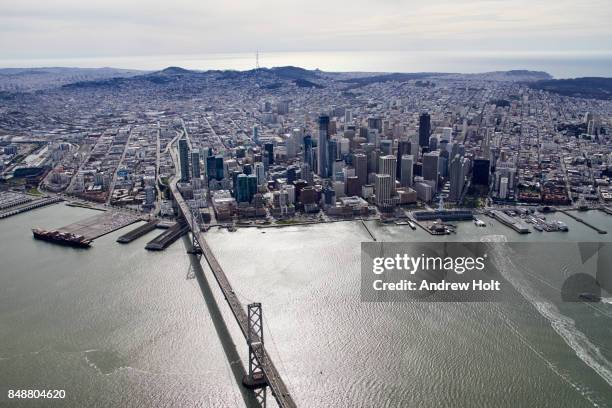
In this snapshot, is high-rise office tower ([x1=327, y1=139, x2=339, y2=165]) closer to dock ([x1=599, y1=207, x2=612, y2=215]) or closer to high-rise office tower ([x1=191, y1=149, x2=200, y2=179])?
high-rise office tower ([x1=191, y1=149, x2=200, y2=179])

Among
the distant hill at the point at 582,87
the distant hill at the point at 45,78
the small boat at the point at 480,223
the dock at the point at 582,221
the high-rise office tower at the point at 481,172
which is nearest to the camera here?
the dock at the point at 582,221

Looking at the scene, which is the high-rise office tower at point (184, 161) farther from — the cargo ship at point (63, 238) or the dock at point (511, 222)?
the dock at point (511, 222)

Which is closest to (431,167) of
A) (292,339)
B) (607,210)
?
(607,210)

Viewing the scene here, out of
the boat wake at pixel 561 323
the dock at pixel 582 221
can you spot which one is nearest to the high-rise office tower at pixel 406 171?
the dock at pixel 582 221

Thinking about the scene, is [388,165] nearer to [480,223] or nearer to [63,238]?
[480,223]

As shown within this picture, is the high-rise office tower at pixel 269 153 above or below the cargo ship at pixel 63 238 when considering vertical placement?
above

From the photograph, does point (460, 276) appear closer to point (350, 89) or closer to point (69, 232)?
point (69, 232)

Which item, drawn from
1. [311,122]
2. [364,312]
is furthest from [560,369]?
[311,122]
